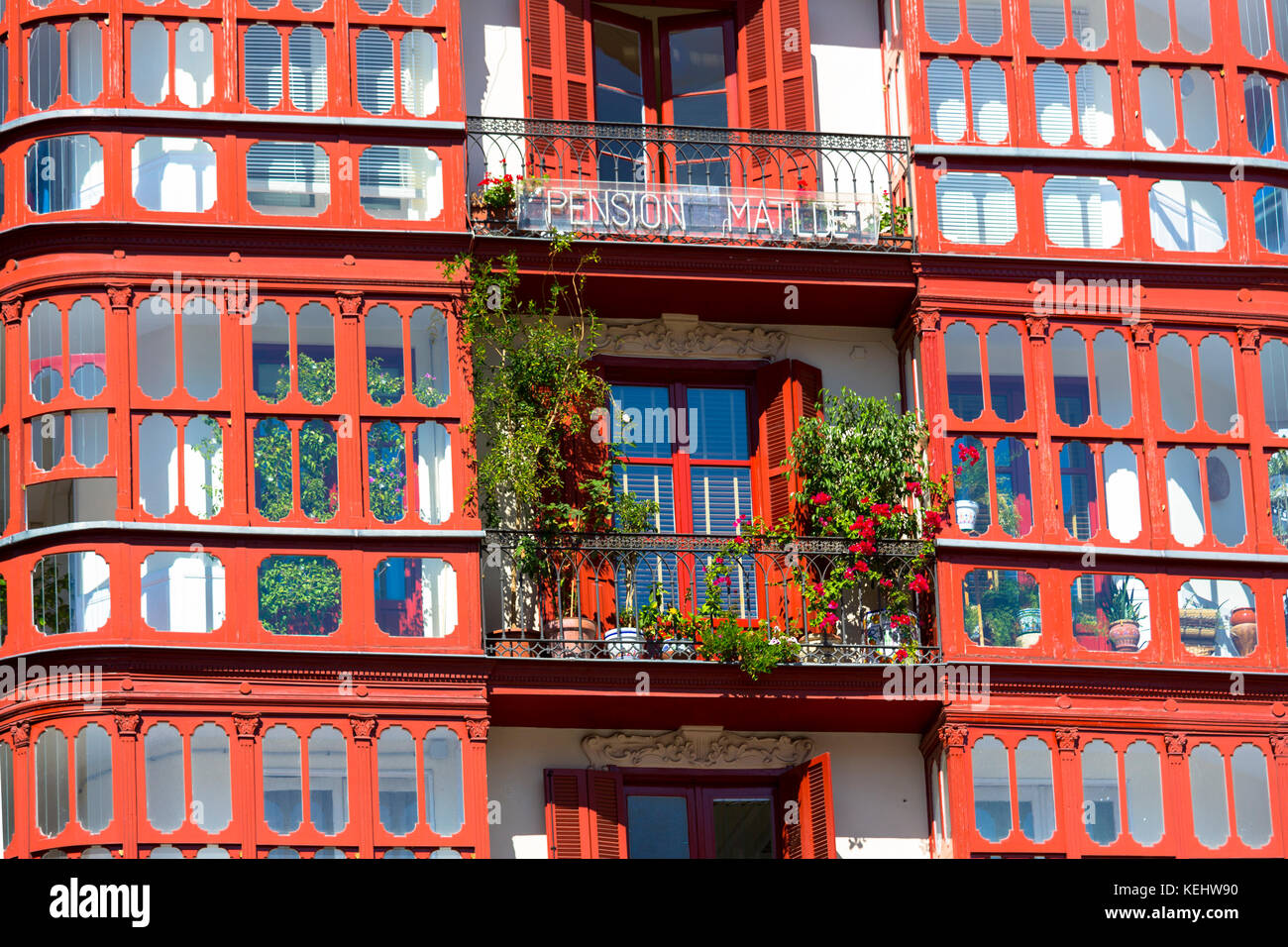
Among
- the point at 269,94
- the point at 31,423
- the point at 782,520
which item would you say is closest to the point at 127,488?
the point at 31,423

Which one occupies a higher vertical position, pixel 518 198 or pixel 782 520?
pixel 518 198

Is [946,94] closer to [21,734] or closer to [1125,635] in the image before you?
[1125,635]

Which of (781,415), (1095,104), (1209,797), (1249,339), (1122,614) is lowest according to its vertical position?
(1209,797)

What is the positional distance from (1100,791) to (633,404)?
469 cm

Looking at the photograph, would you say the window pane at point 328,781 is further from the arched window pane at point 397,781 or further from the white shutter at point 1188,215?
the white shutter at point 1188,215

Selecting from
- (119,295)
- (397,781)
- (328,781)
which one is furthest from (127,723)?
(119,295)

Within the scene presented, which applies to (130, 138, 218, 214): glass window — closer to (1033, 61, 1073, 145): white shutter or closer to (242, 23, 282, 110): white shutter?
(242, 23, 282, 110): white shutter

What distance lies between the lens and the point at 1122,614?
22.5 meters

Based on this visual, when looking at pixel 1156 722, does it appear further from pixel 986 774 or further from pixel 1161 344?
pixel 1161 344

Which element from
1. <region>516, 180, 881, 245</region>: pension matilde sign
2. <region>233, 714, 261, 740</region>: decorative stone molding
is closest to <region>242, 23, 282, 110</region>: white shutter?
<region>516, 180, 881, 245</region>: pension matilde sign
